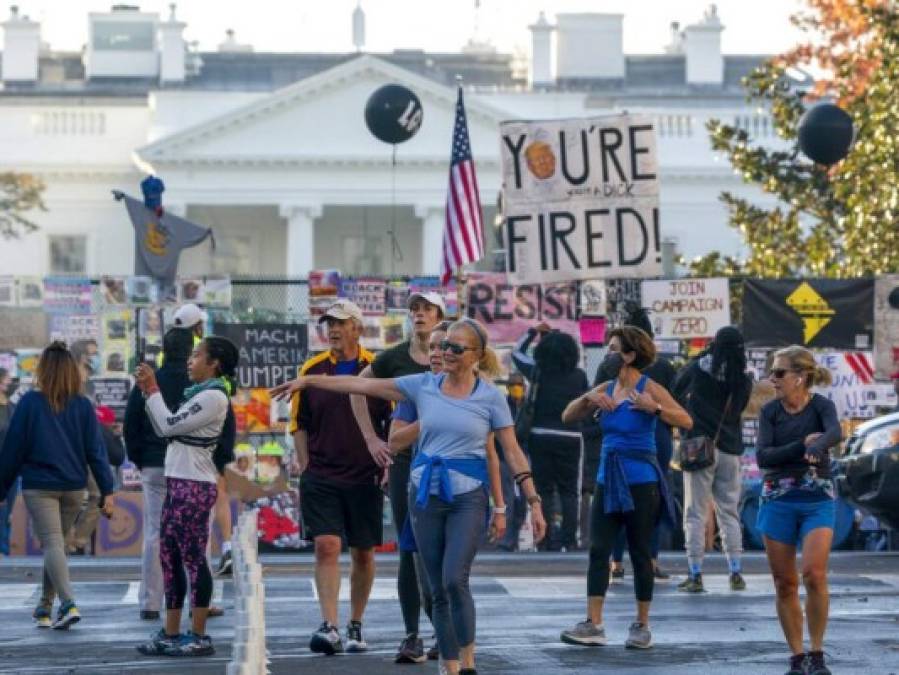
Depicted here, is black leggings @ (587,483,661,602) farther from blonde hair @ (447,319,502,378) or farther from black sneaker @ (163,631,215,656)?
black sneaker @ (163,631,215,656)

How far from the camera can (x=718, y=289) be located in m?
21.6

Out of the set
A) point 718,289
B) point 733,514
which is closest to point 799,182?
point 718,289

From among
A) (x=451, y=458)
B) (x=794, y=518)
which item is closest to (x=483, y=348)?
(x=451, y=458)

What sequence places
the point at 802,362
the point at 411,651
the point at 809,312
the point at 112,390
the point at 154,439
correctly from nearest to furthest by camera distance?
the point at 802,362, the point at 411,651, the point at 154,439, the point at 112,390, the point at 809,312

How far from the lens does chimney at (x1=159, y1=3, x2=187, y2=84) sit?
87250mm

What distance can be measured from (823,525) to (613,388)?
1747 mm

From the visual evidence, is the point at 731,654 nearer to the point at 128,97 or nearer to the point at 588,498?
the point at 588,498

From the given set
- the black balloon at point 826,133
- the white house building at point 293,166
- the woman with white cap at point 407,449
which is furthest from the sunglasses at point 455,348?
the white house building at point 293,166

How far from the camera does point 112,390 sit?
21328 millimetres

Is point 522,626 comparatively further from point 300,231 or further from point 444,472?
point 300,231

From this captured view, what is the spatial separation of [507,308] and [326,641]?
915cm

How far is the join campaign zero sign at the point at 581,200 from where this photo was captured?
19891 mm

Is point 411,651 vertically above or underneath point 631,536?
underneath

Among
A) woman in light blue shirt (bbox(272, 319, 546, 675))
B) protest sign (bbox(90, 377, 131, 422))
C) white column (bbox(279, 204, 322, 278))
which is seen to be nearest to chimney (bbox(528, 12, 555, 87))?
white column (bbox(279, 204, 322, 278))
